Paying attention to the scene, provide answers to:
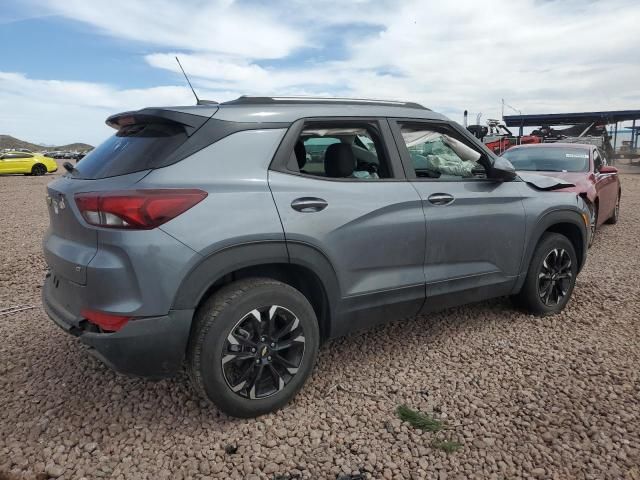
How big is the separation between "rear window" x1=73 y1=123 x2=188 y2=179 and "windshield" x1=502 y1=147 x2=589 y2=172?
20.2ft

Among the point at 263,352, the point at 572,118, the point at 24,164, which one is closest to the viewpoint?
the point at 263,352

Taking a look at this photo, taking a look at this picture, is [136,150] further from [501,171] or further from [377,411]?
[501,171]

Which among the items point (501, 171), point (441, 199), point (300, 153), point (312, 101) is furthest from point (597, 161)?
point (300, 153)

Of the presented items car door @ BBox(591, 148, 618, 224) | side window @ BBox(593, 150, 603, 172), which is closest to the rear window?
car door @ BBox(591, 148, 618, 224)

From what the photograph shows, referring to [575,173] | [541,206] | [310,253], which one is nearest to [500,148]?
[575,173]

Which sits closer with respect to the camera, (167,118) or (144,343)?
(144,343)

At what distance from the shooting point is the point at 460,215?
340 cm

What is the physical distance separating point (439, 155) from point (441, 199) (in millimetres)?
504

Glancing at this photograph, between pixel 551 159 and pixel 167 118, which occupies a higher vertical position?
pixel 167 118

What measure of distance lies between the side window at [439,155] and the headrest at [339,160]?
48 cm

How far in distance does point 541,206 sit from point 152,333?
3.09 m

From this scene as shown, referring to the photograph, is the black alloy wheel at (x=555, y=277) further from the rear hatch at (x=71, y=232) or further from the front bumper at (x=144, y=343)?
the rear hatch at (x=71, y=232)

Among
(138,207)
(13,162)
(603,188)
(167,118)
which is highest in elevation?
(13,162)

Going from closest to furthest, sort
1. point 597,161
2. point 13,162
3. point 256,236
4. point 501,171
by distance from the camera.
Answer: point 256,236
point 501,171
point 597,161
point 13,162
